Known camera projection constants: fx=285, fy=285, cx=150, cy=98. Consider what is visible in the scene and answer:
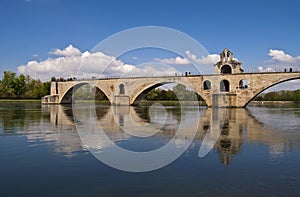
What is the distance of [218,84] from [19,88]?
74.6 metres

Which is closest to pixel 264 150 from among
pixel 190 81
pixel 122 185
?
pixel 122 185

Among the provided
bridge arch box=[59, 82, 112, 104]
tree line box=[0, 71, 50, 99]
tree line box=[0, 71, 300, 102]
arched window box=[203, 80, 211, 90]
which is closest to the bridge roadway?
arched window box=[203, 80, 211, 90]

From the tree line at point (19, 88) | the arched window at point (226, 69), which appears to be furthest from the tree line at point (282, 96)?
the tree line at point (19, 88)

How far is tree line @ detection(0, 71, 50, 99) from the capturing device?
96.3 metres

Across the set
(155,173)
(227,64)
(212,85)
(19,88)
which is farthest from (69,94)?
(155,173)

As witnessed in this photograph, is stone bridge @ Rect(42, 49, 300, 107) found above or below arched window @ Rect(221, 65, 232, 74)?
below

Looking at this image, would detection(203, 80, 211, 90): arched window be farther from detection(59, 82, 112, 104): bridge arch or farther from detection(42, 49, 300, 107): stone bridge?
detection(59, 82, 112, 104): bridge arch

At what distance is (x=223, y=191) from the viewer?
618 cm

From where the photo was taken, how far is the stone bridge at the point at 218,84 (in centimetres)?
4819

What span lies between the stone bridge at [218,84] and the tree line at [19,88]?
3761 centimetres

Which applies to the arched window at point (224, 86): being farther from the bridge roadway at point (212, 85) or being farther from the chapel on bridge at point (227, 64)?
the chapel on bridge at point (227, 64)

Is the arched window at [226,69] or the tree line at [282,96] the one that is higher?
the arched window at [226,69]

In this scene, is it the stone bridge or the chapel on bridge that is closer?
the stone bridge

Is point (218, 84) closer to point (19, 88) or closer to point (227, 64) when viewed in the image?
point (227, 64)
